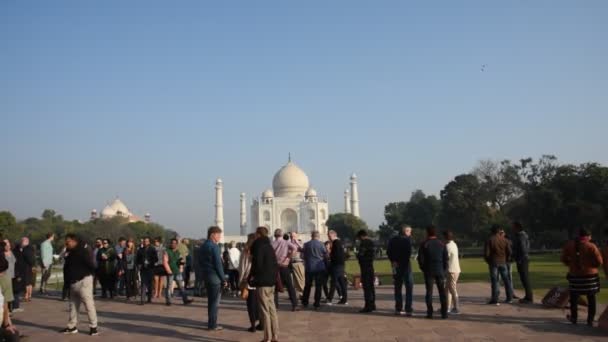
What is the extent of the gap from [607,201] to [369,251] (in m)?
30.6

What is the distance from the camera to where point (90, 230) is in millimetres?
61375

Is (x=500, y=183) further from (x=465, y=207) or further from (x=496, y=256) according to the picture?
(x=496, y=256)

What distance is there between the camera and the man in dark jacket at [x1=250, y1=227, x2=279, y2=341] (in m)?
7.99

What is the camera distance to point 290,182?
8256cm

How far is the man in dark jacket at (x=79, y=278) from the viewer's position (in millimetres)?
9117

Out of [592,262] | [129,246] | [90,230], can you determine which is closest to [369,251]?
[592,262]

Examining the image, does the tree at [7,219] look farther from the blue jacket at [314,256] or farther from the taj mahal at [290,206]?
the blue jacket at [314,256]

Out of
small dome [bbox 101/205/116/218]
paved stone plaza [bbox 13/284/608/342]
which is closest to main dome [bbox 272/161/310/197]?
small dome [bbox 101/205/116/218]

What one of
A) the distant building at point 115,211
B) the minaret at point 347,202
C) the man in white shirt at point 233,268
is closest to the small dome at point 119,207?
the distant building at point 115,211

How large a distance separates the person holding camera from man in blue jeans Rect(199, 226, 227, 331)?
3.60 meters

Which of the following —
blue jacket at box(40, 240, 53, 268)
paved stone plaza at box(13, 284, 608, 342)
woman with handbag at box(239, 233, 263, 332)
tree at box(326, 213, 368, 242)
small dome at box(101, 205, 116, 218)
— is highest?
small dome at box(101, 205, 116, 218)

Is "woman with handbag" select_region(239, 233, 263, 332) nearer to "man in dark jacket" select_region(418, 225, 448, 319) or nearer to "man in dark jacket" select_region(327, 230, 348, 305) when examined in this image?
"man in dark jacket" select_region(327, 230, 348, 305)

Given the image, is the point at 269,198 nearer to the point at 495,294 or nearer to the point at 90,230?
the point at 90,230

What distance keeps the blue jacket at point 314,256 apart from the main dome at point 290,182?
69.9 metres
